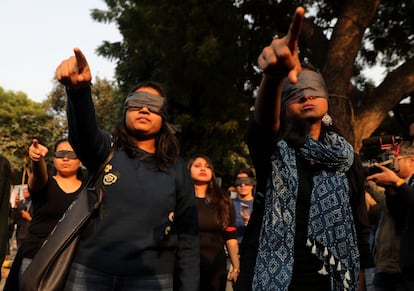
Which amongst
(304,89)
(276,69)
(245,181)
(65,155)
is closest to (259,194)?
(304,89)

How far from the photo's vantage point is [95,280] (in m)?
2.99

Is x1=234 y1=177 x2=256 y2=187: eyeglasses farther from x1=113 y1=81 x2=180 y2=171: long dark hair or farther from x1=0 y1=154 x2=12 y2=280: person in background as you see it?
x1=113 y1=81 x2=180 y2=171: long dark hair

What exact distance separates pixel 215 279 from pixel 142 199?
2.79 m

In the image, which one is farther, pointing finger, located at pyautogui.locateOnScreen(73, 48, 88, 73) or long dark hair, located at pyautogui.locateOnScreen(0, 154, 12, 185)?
long dark hair, located at pyautogui.locateOnScreen(0, 154, 12, 185)

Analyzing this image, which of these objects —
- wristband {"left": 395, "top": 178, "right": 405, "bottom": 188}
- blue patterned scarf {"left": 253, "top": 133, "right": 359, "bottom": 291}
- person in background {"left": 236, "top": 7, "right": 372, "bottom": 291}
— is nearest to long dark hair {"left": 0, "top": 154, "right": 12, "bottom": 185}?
person in background {"left": 236, "top": 7, "right": 372, "bottom": 291}

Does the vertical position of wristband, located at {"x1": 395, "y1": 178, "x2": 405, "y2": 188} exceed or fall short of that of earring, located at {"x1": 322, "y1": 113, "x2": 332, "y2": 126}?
it falls short

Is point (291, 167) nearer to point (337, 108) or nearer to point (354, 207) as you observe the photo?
point (354, 207)

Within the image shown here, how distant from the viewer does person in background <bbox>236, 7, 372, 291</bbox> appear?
8.14 ft

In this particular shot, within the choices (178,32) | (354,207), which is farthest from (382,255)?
(178,32)

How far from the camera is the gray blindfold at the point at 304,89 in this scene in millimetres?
2697

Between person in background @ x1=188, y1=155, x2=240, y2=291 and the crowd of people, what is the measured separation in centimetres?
200

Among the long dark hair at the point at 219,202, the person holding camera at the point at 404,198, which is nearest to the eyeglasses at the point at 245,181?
the long dark hair at the point at 219,202

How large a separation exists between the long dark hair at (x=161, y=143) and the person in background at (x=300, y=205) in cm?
93

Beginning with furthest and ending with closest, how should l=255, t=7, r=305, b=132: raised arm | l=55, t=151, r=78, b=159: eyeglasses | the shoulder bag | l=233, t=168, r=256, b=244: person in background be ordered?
l=233, t=168, r=256, b=244: person in background
l=55, t=151, r=78, b=159: eyeglasses
the shoulder bag
l=255, t=7, r=305, b=132: raised arm
